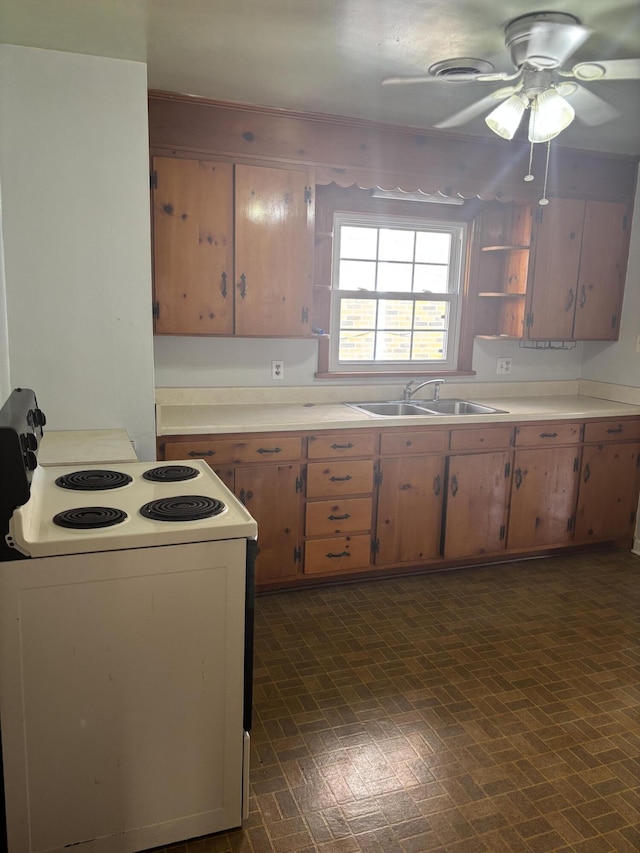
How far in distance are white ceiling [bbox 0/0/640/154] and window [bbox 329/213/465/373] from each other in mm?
869

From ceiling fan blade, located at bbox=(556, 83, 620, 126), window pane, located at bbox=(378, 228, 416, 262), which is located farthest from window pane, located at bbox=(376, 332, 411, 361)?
ceiling fan blade, located at bbox=(556, 83, 620, 126)

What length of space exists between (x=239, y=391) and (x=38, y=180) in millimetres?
1511

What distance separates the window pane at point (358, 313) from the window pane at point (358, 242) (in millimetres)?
268

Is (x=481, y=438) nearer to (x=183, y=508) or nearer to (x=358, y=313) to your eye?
(x=358, y=313)

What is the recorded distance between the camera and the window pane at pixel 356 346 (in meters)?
4.01

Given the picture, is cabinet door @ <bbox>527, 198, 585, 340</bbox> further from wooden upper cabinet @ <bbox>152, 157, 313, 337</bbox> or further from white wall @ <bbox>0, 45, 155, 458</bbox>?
white wall @ <bbox>0, 45, 155, 458</bbox>

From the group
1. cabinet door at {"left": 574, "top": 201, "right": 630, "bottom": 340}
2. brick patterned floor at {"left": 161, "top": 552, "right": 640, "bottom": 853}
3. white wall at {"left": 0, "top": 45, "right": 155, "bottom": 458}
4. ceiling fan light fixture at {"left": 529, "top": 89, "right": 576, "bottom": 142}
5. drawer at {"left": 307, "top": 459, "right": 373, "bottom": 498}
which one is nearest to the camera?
brick patterned floor at {"left": 161, "top": 552, "right": 640, "bottom": 853}

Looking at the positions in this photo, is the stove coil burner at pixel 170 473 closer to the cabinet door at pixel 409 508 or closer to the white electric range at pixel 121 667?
the white electric range at pixel 121 667

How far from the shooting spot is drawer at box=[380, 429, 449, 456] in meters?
3.47

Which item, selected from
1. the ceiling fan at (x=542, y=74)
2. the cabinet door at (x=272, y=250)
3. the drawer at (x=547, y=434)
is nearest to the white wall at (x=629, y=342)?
the drawer at (x=547, y=434)

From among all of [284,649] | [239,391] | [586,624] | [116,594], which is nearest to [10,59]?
[239,391]

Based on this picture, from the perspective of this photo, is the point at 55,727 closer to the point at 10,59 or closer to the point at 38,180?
the point at 38,180

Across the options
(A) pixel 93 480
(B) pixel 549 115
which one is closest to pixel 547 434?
(B) pixel 549 115

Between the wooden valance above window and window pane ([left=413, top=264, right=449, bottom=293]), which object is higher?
the wooden valance above window
